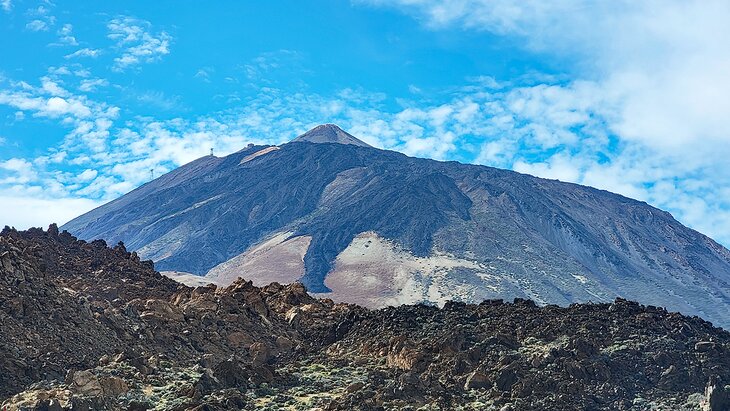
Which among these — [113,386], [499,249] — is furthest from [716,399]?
[499,249]

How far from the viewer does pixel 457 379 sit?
2494 cm

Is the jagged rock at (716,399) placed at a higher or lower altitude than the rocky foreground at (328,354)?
lower

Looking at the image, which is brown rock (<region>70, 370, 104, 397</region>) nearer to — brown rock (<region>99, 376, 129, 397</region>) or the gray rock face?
brown rock (<region>99, 376, 129, 397</region>)

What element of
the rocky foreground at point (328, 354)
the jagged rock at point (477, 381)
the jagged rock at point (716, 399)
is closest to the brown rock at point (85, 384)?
the rocky foreground at point (328, 354)

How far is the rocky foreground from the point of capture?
73.9 feet

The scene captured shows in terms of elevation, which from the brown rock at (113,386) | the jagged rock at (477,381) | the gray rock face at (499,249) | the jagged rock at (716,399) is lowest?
the jagged rock at (716,399)

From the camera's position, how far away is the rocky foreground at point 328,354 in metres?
22.5

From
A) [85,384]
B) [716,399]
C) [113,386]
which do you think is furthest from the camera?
[716,399]

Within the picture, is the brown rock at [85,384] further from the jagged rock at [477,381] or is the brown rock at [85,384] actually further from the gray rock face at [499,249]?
the gray rock face at [499,249]

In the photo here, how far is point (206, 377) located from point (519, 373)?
8.07 metres

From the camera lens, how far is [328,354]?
29.0 m

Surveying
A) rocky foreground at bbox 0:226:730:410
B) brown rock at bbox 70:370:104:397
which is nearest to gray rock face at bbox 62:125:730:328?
rocky foreground at bbox 0:226:730:410

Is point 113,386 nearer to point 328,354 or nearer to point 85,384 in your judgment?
point 85,384

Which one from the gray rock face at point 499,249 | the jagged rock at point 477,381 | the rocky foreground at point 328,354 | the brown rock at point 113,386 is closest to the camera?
the brown rock at point 113,386
